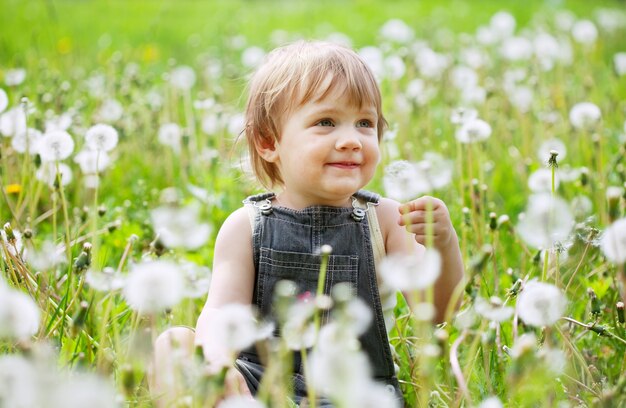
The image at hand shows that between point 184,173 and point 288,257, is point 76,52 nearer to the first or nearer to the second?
point 184,173

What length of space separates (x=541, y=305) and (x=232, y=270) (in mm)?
573

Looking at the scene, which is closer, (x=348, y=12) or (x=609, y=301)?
(x=609, y=301)

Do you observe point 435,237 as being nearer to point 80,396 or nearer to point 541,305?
point 541,305

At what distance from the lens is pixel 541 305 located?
1104 mm

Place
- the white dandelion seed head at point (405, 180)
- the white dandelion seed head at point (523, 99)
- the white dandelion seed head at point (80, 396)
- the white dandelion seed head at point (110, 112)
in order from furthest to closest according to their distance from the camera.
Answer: the white dandelion seed head at point (523, 99), the white dandelion seed head at point (110, 112), the white dandelion seed head at point (405, 180), the white dandelion seed head at point (80, 396)

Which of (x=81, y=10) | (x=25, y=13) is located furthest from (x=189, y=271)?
(x=81, y=10)

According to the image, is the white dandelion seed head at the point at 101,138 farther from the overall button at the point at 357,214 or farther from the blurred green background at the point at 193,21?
the blurred green background at the point at 193,21

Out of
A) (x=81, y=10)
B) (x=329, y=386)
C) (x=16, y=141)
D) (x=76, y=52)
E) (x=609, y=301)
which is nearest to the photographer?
(x=329, y=386)

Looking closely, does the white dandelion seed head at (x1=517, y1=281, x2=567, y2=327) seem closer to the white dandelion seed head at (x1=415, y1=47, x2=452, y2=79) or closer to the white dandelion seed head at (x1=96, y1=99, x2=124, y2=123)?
the white dandelion seed head at (x1=96, y1=99, x2=124, y2=123)

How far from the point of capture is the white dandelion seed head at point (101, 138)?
1578 mm

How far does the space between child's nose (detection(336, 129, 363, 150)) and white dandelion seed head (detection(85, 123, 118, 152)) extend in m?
0.43

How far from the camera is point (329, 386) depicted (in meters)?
0.85

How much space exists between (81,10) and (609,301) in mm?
5093

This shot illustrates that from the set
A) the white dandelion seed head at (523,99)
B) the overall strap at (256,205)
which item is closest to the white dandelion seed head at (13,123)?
the overall strap at (256,205)
